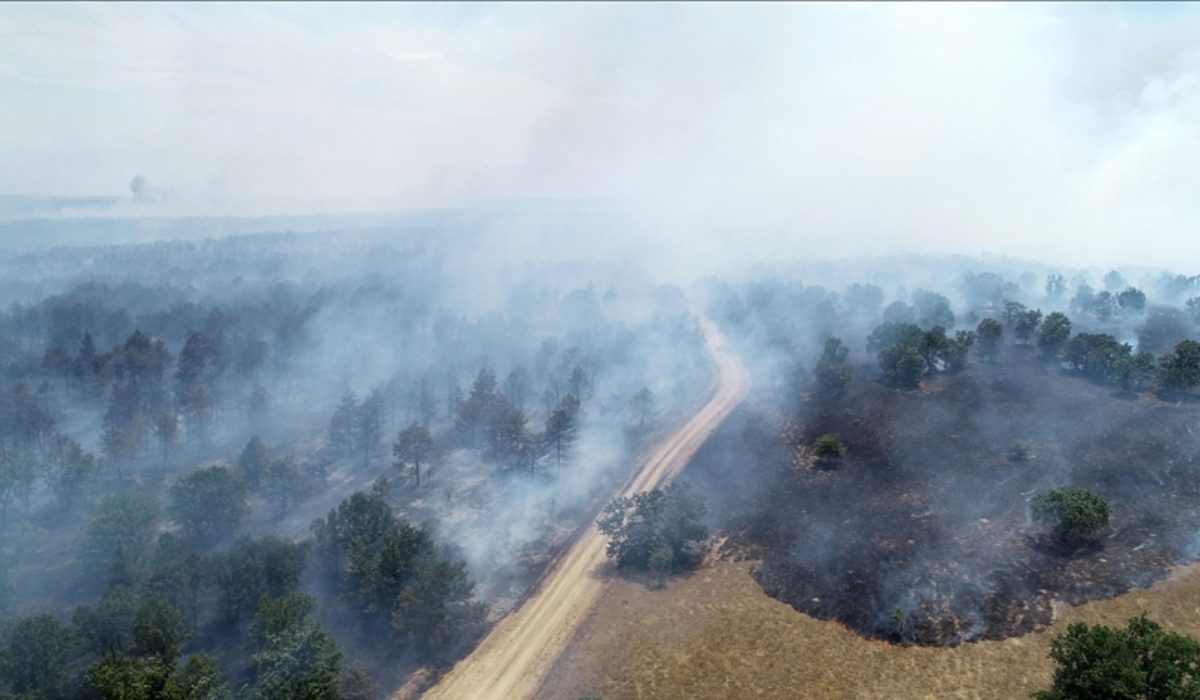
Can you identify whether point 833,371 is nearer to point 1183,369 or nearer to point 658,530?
point 1183,369

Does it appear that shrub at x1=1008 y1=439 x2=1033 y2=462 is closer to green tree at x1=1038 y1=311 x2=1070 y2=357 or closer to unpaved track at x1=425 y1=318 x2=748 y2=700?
green tree at x1=1038 y1=311 x2=1070 y2=357

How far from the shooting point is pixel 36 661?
138ft

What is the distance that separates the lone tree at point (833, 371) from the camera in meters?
103

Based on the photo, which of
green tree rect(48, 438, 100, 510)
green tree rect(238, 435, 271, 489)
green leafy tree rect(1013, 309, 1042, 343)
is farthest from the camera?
green leafy tree rect(1013, 309, 1042, 343)

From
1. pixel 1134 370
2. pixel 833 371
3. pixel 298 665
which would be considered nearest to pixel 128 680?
pixel 298 665

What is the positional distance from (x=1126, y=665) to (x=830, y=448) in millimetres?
49184

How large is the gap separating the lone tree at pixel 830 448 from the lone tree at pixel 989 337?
46418 millimetres

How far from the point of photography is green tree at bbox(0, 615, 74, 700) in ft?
136

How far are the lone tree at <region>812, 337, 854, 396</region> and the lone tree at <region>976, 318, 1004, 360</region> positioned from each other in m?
24.3

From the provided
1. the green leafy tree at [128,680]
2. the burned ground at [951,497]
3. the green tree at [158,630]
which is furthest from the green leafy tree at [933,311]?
the green leafy tree at [128,680]

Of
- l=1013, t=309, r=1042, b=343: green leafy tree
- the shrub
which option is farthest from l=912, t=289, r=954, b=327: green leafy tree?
the shrub

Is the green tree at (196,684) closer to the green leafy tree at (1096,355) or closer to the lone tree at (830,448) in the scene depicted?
the lone tree at (830,448)

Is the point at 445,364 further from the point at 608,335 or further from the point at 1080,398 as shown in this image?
the point at 1080,398

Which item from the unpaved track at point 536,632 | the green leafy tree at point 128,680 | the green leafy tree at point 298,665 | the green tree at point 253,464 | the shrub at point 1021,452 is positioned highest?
the shrub at point 1021,452
